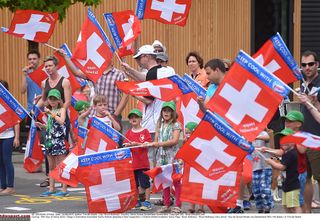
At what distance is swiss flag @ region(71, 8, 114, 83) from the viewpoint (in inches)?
524

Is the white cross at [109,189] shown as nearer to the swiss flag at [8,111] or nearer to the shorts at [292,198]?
the shorts at [292,198]

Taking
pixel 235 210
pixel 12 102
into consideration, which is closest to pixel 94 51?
pixel 12 102

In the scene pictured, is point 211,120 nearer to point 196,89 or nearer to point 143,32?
point 196,89

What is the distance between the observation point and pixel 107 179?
10734 millimetres

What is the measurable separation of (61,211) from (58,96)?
1981 mm

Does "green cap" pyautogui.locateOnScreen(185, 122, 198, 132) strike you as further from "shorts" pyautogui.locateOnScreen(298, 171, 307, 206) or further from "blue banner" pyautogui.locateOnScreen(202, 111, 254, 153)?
"blue banner" pyautogui.locateOnScreen(202, 111, 254, 153)

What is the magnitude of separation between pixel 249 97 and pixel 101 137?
268cm

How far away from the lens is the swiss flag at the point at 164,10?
13.7 meters

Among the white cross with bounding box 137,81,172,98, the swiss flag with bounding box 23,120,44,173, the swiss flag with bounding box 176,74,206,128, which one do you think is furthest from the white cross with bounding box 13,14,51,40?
the white cross with bounding box 137,81,172,98

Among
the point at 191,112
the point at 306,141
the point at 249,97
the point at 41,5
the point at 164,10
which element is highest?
the point at 41,5

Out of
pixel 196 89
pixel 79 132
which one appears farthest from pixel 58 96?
pixel 196 89

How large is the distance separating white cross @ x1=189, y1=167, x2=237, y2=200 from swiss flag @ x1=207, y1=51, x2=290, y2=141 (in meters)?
0.48

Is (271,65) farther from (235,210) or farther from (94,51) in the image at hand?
(94,51)

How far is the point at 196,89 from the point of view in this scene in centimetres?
1193
